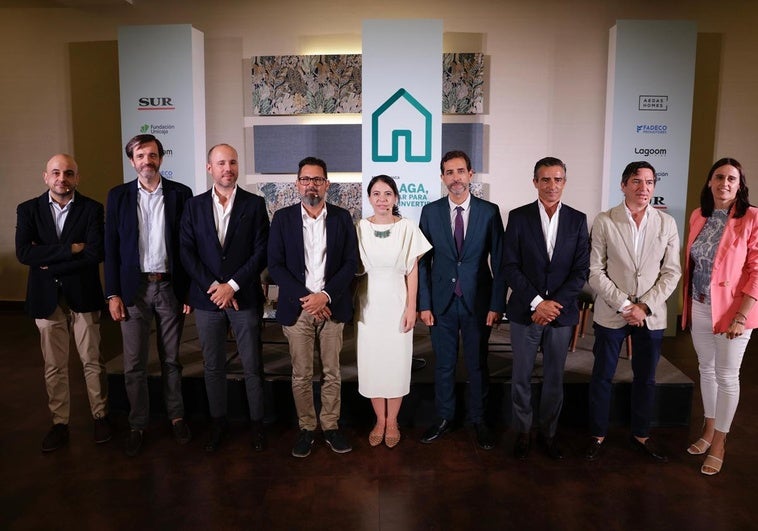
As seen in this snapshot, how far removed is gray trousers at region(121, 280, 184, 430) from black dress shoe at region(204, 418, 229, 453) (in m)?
0.25

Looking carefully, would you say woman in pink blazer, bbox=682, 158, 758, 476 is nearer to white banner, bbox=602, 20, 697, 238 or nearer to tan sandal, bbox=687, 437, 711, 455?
tan sandal, bbox=687, 437, 711, 455

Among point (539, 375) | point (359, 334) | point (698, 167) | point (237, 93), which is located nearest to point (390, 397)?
point (359, 334)

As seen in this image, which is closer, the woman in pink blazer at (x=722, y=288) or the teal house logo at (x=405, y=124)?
the woman in pink blazer at (x=722, y=288)

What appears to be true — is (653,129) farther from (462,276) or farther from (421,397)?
(421,397)

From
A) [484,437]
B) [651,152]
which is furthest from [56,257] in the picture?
[651,152]

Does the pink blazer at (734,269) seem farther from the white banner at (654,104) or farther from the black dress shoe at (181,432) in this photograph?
the black dress shoe at (181,432)

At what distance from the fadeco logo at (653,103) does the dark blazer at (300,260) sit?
3.75m

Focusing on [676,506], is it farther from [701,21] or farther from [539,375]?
[701,21]

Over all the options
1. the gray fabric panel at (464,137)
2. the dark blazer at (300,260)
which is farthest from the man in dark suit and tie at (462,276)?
the gray fabric panel at (464,137)

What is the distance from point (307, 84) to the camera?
6332 millimetres

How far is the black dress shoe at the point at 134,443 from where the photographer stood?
11.7 feet

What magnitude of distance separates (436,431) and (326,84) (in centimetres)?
396

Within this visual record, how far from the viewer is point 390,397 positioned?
12.0 ft

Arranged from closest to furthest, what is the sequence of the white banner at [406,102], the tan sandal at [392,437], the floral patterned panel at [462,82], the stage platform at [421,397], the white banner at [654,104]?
the tan sandal at [392,437] < the stage platform at [421,397] < the white banner at [406,102] < the white banner at [654,104] < the floral patterned panel at [462,82]
